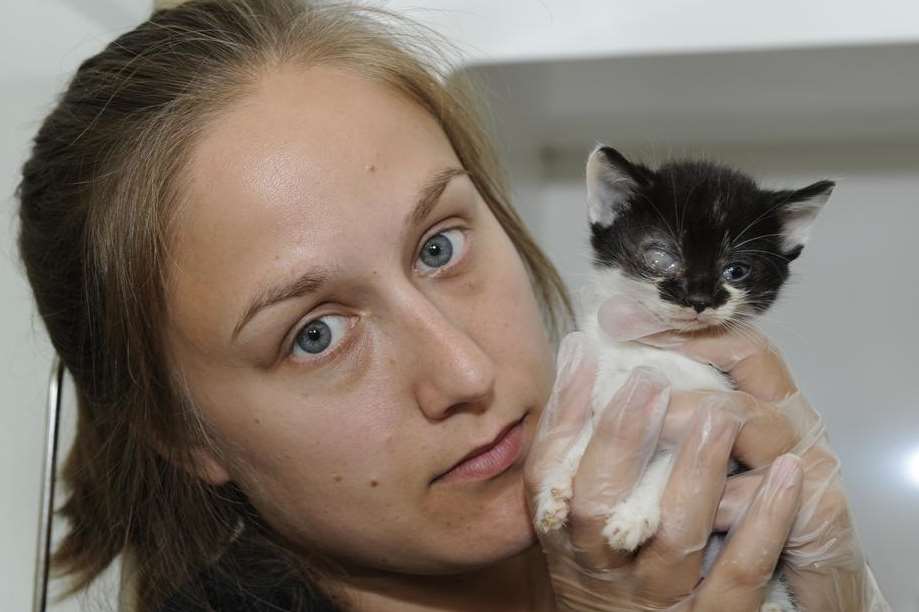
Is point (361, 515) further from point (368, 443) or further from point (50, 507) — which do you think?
point (50, 507)

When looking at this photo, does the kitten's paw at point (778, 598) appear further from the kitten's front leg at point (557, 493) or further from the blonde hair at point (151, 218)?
the blonde hair at point (151, 218)

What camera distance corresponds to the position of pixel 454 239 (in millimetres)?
1220

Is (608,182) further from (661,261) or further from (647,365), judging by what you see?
(647,365)

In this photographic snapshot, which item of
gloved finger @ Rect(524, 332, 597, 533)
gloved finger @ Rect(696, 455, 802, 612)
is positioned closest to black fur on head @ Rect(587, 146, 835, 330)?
gloved finger @ Rect(524, 332, 597, 533)

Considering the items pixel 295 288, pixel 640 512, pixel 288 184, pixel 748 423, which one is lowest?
pixel 640 512

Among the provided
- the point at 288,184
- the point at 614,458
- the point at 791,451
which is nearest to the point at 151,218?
the point at 288,184

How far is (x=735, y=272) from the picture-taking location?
120 centimetres

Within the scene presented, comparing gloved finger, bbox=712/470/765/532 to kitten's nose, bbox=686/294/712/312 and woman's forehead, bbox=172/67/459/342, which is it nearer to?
kitten's nose, bbox=686/294/712/312

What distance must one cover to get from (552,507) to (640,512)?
0.10m

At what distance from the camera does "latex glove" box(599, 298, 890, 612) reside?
46.4 inches

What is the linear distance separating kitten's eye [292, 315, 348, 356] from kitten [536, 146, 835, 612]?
31cm

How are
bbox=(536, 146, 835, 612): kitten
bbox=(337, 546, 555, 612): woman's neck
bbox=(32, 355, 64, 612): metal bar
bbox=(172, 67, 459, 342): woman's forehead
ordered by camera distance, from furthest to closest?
1. bbox=(32, 355, 64, 612): metal bar
2. bbox=(337, 546, 555, 612): woman's neck
3. bbox=(536, 146, 835, 612): kitten
4. bbox=(172, 67, 459, 342): woman's forehead

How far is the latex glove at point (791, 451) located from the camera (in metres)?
1.18

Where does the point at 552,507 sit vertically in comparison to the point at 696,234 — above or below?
below
